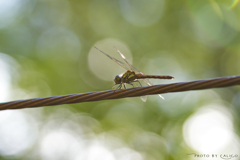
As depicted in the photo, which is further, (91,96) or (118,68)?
(118,68)

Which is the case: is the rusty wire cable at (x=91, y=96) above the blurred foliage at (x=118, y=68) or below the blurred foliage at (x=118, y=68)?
below

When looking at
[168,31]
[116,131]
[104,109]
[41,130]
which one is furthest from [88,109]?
[168,31]

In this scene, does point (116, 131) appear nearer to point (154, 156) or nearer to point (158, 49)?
point (154, 156)

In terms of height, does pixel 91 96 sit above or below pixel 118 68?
below

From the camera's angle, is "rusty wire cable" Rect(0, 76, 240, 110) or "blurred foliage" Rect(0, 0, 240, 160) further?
"blurred foliage" Rect(0, 0, 240, 160)

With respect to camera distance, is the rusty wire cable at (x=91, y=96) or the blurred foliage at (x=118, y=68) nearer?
the rusty wire cable at (x=91, y=96)

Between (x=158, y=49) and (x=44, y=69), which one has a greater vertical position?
(x=158, y=49)

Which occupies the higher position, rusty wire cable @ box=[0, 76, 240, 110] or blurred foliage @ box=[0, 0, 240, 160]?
blurred foliage @ box=[0, 0, 240, 160]

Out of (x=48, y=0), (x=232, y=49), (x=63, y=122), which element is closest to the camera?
(x=232, y=49)
